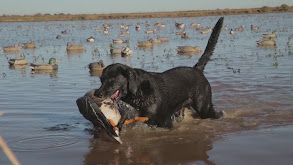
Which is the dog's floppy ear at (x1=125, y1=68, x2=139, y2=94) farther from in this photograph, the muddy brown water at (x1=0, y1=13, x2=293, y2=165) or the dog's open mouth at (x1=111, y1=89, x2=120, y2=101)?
the muddy brown water at (x1=0, y1=13, x2=293, y2=165)

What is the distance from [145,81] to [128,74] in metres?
0.38

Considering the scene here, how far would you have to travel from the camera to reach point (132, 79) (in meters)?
5.81

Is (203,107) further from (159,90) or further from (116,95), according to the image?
(116,95)

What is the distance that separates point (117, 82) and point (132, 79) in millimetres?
241

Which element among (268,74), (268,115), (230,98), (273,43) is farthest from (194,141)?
(273,43)

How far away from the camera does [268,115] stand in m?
8.00

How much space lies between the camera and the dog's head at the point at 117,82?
5.63 m

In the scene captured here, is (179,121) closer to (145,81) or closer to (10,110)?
(145,81)

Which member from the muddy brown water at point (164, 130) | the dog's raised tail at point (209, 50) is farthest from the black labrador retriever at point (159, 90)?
the muddy brown water at point (164, 130)

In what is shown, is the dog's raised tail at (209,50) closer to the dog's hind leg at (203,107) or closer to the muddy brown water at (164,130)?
the dog's hind leg at (203,107)

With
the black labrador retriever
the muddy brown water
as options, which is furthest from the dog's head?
the muddy brown water

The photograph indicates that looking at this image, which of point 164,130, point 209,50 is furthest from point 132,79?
point 209,50

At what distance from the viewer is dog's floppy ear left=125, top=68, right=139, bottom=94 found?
578 cm

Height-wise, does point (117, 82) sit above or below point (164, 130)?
above
